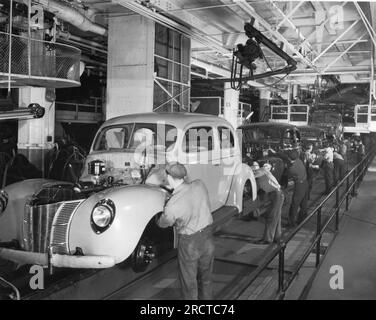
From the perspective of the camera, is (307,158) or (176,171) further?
(307,158)

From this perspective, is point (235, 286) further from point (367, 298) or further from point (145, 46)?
point (145, 46)

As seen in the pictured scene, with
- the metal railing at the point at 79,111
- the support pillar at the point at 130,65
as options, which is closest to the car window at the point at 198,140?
the support pillar at the point at 130,65

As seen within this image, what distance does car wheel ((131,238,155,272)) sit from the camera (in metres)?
4.57

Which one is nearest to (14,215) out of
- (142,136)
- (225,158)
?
(142,136)

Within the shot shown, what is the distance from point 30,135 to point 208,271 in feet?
25.4

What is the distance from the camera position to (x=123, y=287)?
480 cm

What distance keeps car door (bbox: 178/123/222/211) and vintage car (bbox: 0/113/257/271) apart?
0.01m

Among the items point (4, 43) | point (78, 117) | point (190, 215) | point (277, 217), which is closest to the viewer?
point (190, 215)

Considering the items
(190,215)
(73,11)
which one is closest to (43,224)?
(190,215)

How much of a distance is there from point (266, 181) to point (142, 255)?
3.71 meters

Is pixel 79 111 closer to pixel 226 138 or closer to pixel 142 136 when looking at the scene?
pixel 226 138

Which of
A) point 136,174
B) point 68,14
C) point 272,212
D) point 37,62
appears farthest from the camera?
point 68,14

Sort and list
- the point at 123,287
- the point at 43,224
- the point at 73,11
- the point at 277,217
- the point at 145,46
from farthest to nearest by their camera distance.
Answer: the point at 145,46 → the point at 73,11 → the point at 277,217 → the point at 123,287 → the point at 43,224

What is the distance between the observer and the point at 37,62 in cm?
828
